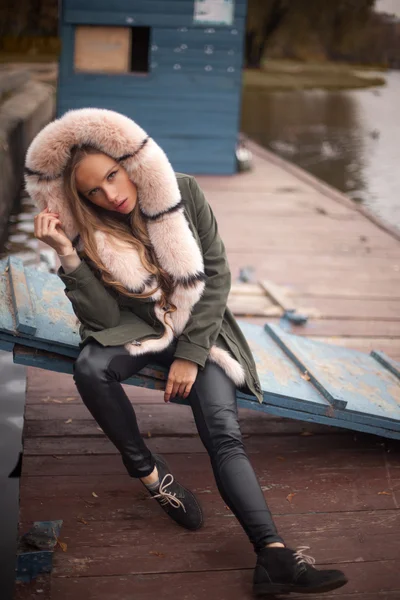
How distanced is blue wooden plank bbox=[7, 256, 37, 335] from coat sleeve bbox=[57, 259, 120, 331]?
0.20 metres

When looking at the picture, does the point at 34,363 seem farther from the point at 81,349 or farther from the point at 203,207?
the point at 203,207

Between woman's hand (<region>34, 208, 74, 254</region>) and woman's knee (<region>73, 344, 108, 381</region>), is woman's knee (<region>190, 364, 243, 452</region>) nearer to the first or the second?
woman's knee (<region>73, 344, 108, 381</region>)

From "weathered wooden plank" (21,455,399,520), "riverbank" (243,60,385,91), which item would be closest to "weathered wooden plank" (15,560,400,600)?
"weathered wooden plank" (21,455,399,520)

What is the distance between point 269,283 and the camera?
5.45m

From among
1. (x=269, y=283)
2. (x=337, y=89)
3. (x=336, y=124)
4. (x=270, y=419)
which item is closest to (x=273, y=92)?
(x=337, y=89)

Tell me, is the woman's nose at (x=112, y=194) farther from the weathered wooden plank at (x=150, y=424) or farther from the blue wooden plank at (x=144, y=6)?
the blue wooden plank at (x=144, y=6)

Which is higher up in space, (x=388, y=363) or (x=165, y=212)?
(x=165, y=212)

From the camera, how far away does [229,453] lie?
2.49 m

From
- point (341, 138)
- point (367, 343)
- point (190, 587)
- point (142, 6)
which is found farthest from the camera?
point (341, 138)

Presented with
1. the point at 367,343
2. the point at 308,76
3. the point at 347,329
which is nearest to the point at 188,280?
the point at 367,343

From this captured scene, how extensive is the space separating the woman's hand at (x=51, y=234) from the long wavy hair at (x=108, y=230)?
8 centimetres

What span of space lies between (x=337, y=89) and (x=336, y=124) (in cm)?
1766

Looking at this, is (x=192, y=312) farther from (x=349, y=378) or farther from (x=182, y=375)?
(x=349, y=378)

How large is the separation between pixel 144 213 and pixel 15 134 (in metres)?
7.35
